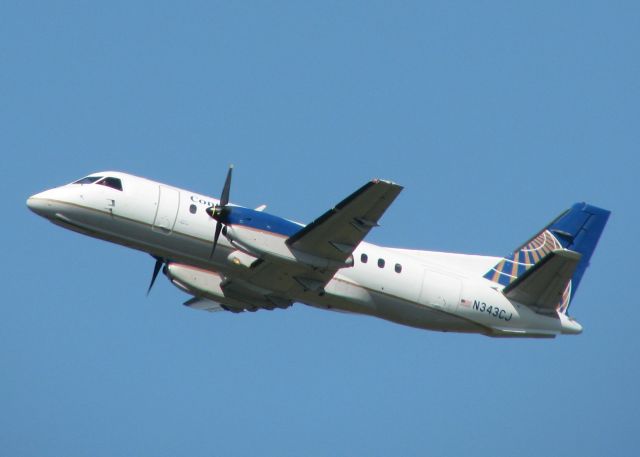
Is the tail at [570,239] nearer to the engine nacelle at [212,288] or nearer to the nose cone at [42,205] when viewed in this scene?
the engine nacelle at [212,288]

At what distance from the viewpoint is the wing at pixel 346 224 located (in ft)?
73.4

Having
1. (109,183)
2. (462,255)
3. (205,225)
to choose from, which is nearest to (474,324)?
(462,255)

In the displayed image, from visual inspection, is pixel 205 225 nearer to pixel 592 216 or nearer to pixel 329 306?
pixel 329 306

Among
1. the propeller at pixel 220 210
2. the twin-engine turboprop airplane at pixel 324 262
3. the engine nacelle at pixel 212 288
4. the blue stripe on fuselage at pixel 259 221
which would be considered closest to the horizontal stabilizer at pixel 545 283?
the twin-engine turboprop airplane at pixel 324 262

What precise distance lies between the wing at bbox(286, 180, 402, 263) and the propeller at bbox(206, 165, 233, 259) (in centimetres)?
162

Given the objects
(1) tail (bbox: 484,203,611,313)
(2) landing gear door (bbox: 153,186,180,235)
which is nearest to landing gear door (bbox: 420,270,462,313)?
(1) tail (bbox: 484,203,611,313)

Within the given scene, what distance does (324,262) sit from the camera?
947 inches

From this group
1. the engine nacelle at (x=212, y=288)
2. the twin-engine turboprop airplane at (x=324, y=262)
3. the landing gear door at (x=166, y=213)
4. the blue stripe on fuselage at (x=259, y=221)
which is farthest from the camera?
the engine nacelle at (x=212, y=288)

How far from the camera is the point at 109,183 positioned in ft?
79.8

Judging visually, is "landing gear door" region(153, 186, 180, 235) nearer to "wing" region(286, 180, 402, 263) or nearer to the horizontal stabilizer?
"wing" region(286, 180, 402, 263)

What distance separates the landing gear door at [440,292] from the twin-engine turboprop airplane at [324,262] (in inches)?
1.1

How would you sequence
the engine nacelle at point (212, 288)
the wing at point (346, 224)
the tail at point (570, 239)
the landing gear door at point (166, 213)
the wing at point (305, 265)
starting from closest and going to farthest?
1. the wing at point (346, 224)
2. the wing at point (305, 265)
3. the landing gear door at point (166, 213)
4. the engine nacelle at point (212, 288)
5. the tail at point (570, 239)

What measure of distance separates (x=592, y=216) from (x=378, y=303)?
23.3 feet

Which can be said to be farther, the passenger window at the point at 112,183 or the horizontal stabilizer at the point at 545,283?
the horizontal stabilizer at the point at 545,283
